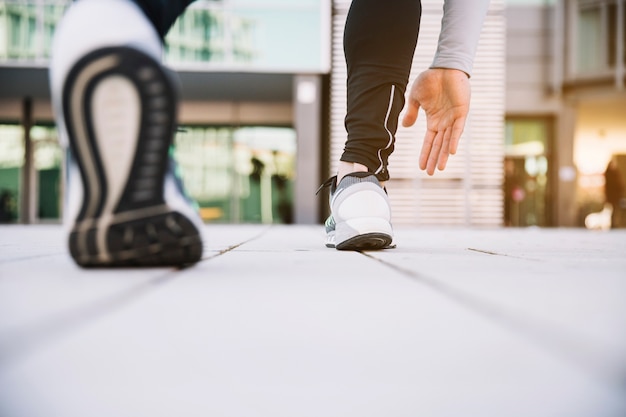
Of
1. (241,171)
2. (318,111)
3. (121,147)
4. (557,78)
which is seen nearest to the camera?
(121,147)

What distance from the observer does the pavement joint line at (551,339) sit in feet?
1.30

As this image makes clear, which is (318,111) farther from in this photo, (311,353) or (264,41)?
(311,353)

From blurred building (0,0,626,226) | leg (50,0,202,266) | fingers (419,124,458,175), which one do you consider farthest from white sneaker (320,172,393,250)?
blurred building (0,0,626,226)

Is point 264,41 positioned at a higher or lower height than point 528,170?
higher

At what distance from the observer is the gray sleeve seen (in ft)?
5.07

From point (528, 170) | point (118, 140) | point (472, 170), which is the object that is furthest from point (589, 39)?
point (118, 140)

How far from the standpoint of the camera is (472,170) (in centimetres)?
1035

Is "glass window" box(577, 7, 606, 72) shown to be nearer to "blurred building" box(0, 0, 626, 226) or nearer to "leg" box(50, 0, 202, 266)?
"blurred building" box(0, 0, 626, 226)

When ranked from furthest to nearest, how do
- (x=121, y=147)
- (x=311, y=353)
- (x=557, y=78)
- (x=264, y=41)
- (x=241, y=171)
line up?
1. (x=241, y=171)
2. (x=557, y=78)
3. (x=264, y=41)
4. (x=121, y=147)
5. (x=311, y=353)

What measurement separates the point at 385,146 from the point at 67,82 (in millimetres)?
909

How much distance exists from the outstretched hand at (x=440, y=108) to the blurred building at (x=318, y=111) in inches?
331

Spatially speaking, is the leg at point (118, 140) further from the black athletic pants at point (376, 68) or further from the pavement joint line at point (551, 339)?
the black athletic pants at point (376, 68)

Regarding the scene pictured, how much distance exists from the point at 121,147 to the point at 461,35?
3.29ft

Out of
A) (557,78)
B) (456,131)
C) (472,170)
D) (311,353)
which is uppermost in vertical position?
(557,78)
